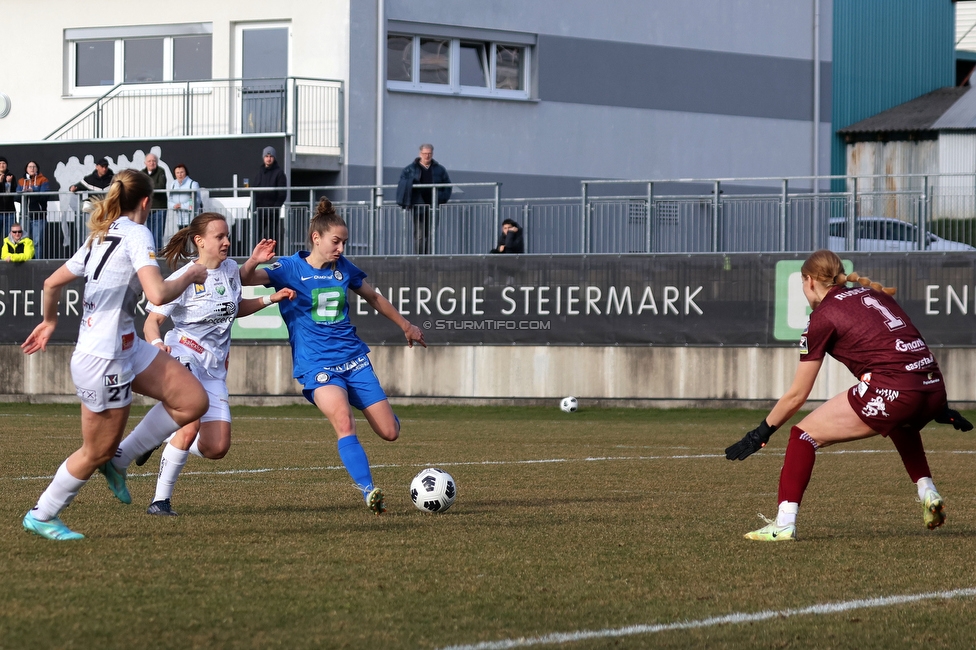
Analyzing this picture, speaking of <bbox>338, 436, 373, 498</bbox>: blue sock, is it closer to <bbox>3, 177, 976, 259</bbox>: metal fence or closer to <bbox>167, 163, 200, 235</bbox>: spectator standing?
<bbox>3, 177, 976, 259</bbox>: metal fence

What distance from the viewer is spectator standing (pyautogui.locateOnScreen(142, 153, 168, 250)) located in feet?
77.8

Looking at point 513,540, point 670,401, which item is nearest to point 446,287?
point 670,401

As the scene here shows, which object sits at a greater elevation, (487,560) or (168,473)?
(168,473)

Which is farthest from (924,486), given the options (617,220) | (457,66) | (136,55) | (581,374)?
(136,55)

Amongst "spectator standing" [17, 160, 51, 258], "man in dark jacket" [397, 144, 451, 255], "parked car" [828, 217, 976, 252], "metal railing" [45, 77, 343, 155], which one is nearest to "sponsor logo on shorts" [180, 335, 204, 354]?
"man in dark jacket" [397, 144, 451, 255]

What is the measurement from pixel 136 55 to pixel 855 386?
26.1 m

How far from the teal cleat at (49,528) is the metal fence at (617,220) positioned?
43.7ft

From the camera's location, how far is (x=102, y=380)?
7070mm

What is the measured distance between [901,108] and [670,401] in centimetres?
1621

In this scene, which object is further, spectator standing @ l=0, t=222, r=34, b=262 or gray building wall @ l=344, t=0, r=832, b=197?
gray building wall @ l=344, t=0, r=832, b=197

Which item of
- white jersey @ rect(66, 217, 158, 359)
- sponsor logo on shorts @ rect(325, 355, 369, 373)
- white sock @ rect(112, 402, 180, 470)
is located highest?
white jersey @ rect(66, 217, 158, 359)

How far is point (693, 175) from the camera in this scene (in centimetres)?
3247

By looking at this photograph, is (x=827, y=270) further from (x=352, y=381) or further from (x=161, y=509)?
(x=161, y=509)

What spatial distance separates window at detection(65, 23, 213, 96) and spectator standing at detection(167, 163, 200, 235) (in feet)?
20.1
